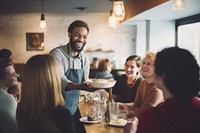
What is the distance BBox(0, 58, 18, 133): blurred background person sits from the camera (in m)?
2.17

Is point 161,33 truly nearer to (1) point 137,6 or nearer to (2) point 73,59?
(1) point 137,6

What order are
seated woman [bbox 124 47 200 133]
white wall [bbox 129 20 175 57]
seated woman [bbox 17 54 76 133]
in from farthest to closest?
white wall [bbox 129 20 175 57] → seated woman [bbox 17 54 76 133] → seated woman [bbox 124 47 200 133]

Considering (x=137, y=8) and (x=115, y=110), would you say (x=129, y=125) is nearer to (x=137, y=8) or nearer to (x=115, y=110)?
(x=115, y=110)

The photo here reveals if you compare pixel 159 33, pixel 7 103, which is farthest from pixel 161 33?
pixel 7 103

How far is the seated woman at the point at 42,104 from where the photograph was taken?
185 cm

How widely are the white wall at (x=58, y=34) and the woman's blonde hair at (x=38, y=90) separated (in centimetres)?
639

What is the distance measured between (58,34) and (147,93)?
5729 mm

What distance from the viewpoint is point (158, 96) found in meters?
2.64

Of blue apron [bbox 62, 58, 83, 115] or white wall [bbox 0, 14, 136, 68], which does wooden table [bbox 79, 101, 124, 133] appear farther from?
white wall [bbox 0, 14, 136, 68]

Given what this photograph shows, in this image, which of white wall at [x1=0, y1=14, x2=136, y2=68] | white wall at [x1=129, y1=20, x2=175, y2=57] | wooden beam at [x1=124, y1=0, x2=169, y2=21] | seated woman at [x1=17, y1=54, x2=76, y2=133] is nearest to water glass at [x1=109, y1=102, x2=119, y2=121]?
seated woman at [x1=17, y1=54, x2=76, y2=133]

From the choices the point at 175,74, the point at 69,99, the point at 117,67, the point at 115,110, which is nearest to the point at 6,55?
the point at 69,99

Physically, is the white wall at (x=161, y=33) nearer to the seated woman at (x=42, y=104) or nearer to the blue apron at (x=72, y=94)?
the blue apron at (x=72, y=94)

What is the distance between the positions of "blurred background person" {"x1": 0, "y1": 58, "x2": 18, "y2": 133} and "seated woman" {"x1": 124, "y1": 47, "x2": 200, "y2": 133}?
1056 mm

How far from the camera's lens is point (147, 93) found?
2.85 m
